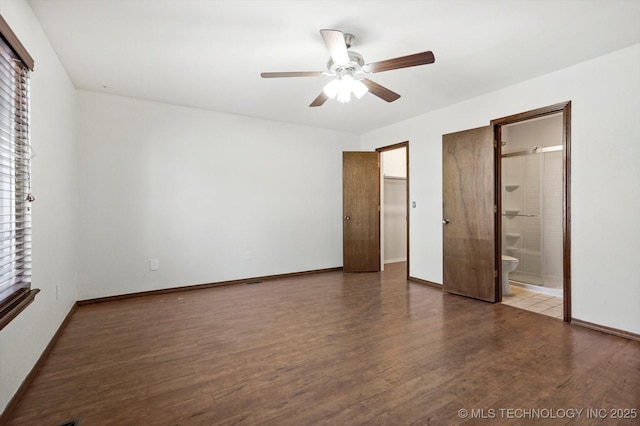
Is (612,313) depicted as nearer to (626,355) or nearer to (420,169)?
(626,355)

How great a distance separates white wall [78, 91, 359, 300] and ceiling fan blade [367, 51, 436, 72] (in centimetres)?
282

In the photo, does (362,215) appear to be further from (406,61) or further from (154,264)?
(406,61)

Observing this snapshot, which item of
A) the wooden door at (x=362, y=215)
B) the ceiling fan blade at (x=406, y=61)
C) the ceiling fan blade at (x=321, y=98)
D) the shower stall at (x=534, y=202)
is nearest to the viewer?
the ceiling fan blade at (x=406, y=61)

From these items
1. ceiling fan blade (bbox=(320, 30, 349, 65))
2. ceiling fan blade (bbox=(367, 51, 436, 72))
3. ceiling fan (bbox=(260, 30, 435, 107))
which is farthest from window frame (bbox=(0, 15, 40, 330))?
ceiling fan blade (bbox=(367, 51, 436, 72))

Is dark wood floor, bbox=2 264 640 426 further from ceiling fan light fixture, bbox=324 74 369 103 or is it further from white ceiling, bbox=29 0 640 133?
white ceiling, bbox=29 0 640 133

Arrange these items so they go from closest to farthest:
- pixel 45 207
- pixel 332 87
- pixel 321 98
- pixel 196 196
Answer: pixel 45 207 < pixel 332 87 < pixel 321 98 < pixel 196 196

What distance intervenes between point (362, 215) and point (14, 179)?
14.4 ft

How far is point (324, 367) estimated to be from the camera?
2.14 meters

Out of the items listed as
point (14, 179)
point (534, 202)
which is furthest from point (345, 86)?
point (534, 202)

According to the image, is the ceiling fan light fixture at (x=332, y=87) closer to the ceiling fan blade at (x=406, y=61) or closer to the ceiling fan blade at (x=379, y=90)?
the ceiling fan blade at (x=379, y=90)

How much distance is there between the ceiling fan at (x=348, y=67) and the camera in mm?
2051

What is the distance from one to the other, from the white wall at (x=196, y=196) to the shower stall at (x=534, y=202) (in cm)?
286

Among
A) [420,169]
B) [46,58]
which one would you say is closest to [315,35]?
[46,58]

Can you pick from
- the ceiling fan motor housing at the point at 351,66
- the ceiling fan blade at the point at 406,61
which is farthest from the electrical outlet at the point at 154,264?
the ceiling fan blade at the point at 406,61
